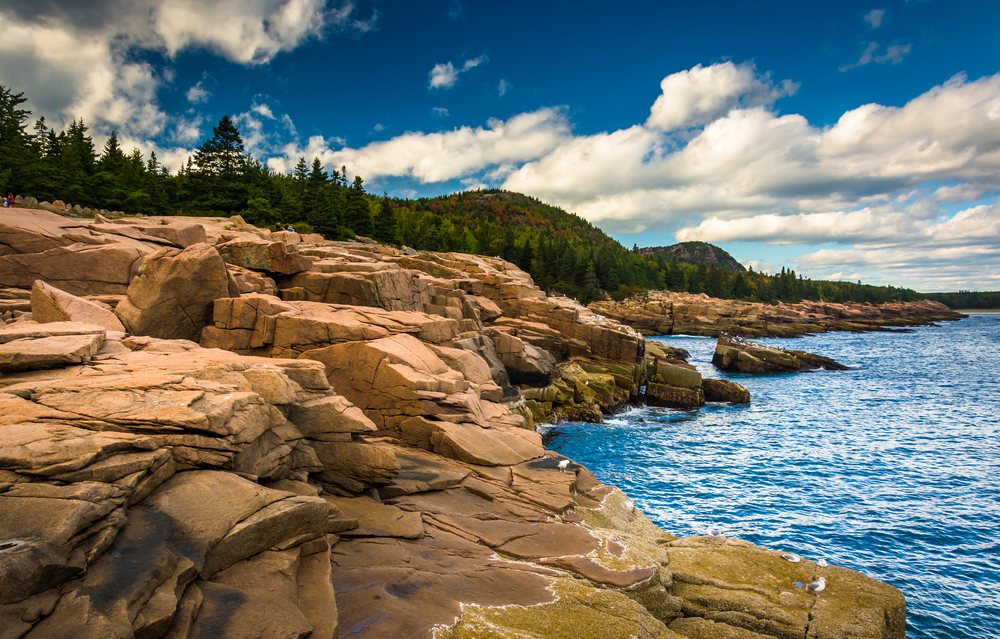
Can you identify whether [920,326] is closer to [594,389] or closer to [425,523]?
[594,389]

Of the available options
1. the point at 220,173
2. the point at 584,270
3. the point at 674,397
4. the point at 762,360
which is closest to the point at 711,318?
the point at 584,270

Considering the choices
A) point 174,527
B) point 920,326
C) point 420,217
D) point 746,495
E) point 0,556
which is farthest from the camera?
point 420,217

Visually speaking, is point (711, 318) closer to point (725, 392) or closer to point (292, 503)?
point (725, 392)

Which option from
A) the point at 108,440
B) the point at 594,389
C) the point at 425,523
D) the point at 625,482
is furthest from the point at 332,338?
the point at 594,389

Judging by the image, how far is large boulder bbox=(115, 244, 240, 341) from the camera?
1814cm

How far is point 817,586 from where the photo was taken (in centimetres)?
977

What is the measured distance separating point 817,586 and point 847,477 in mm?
18726

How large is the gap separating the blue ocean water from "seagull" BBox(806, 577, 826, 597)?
6.09 metres

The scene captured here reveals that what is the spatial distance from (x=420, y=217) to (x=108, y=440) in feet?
480

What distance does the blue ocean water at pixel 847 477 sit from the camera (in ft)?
52.3

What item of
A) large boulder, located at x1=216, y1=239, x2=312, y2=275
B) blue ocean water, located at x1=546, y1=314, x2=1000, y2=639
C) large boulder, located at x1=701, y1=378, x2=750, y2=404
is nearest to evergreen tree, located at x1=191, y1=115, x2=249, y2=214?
large boulder, located at x1=216, y1=239, x2=312, y2=275

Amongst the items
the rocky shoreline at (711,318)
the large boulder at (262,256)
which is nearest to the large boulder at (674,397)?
the large boulder at (262,256)

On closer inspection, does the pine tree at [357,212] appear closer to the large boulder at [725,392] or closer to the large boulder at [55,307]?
the large boulder at [725,392]

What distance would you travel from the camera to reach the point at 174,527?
6.67 m
